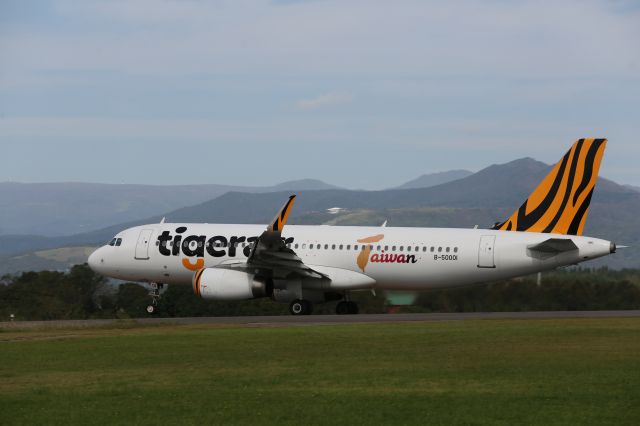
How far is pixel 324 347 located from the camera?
29.4 m

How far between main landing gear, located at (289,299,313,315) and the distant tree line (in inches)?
157

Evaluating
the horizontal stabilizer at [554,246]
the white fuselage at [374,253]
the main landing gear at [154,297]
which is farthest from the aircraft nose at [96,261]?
the horizontal stabilizer at [554,246]

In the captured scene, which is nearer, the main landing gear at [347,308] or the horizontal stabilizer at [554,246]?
the horizontal stabilizer at [554,246]

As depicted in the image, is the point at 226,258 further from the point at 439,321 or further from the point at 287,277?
the point at 439,321

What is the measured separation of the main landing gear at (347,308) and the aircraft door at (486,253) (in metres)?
6.04

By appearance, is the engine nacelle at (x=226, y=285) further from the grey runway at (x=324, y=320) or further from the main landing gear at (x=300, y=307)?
the main landing gear at (x=300, y=307)

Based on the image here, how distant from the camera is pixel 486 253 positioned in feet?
151

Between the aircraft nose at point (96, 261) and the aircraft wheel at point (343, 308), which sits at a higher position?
the aircraft nose at point (96, 261)

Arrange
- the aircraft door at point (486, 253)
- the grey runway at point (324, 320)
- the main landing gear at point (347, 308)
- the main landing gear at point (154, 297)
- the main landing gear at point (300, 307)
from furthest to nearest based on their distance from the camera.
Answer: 1. the main landing gear at point (154, 297)
2. the main landing gear at point (347, 308)
3. the main landing gear at point (300, 307)
4. the aircraft door at point (486, 253)
5. the grey runway at point (324, 320)

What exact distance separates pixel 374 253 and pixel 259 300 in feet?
29.5

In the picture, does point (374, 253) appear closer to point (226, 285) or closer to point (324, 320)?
point (324, 320)

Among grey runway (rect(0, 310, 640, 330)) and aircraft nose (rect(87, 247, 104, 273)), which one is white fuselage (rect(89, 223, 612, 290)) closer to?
aircraft nose (rect(87, 247, 104, 273))

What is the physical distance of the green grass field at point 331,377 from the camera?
18891 mm

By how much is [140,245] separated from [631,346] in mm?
27609
